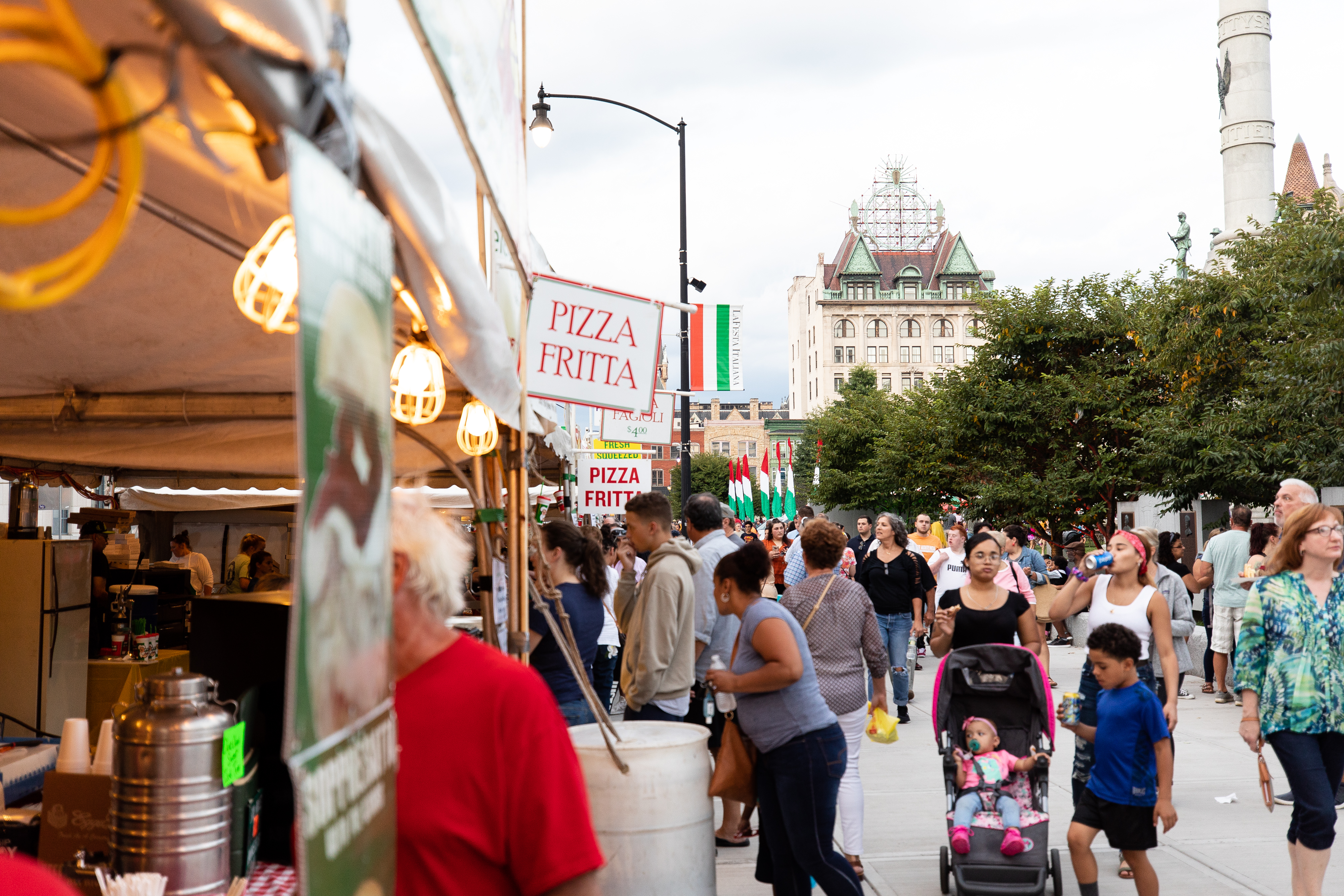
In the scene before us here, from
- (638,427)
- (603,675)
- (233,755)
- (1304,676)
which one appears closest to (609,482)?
(638,427)

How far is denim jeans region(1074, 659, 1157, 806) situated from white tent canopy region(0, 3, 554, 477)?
355cm

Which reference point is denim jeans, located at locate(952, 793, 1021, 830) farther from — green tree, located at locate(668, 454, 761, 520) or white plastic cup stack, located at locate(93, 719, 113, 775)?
green tree, located at locate(668, 454, 761, 520)

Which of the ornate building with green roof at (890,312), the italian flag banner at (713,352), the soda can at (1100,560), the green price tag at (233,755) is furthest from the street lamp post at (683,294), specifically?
the ornate building with green roof at (890,312)

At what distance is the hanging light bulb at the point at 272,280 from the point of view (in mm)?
2732

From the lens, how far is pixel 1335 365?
1562 centimetres

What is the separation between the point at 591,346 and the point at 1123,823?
12.4ft

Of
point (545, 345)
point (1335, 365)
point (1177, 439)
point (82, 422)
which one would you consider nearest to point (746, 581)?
point (545, 345)

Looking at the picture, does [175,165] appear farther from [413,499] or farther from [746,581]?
[746,581]

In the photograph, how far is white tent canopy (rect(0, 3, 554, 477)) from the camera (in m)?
2.01

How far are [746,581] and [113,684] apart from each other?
4947 millimetres

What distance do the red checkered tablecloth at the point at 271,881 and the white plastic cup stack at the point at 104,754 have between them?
0.52m

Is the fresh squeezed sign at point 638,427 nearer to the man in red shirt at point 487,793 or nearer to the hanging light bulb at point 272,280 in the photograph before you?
the hanging light bulb at point 272,280

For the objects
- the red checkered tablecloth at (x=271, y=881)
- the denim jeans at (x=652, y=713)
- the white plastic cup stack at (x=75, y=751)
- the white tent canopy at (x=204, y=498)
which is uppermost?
the white tent canopy at (x=204, y=498)

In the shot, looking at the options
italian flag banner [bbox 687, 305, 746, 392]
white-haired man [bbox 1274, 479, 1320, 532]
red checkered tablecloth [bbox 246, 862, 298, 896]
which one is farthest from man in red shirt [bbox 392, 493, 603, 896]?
italian flag banner [bbox 687, 305, 746, 392]
